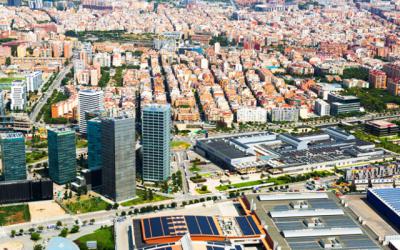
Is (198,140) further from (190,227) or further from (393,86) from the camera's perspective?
(393,86)

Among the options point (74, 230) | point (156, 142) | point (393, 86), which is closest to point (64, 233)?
point (74, 230)

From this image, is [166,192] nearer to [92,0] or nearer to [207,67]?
[207,67]

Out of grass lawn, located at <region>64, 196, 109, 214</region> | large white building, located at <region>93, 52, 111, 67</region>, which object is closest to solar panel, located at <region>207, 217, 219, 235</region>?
grass lawn, located at <region>64, 196, 109, 214</region>

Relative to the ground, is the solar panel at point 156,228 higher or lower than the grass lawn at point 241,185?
higher

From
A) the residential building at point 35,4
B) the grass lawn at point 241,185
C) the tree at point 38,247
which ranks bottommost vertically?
the tree at point 38,247

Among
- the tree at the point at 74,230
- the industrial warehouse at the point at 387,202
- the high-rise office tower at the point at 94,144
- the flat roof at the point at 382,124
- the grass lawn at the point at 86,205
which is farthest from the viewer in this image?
the flat roof at the point at 382,124

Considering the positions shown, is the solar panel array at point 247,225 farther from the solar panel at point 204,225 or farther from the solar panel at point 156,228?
the solar panel at point 156,228

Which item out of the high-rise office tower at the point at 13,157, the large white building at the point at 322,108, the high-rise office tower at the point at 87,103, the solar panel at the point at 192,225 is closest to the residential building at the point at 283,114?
the large white building at the point at 322,108
